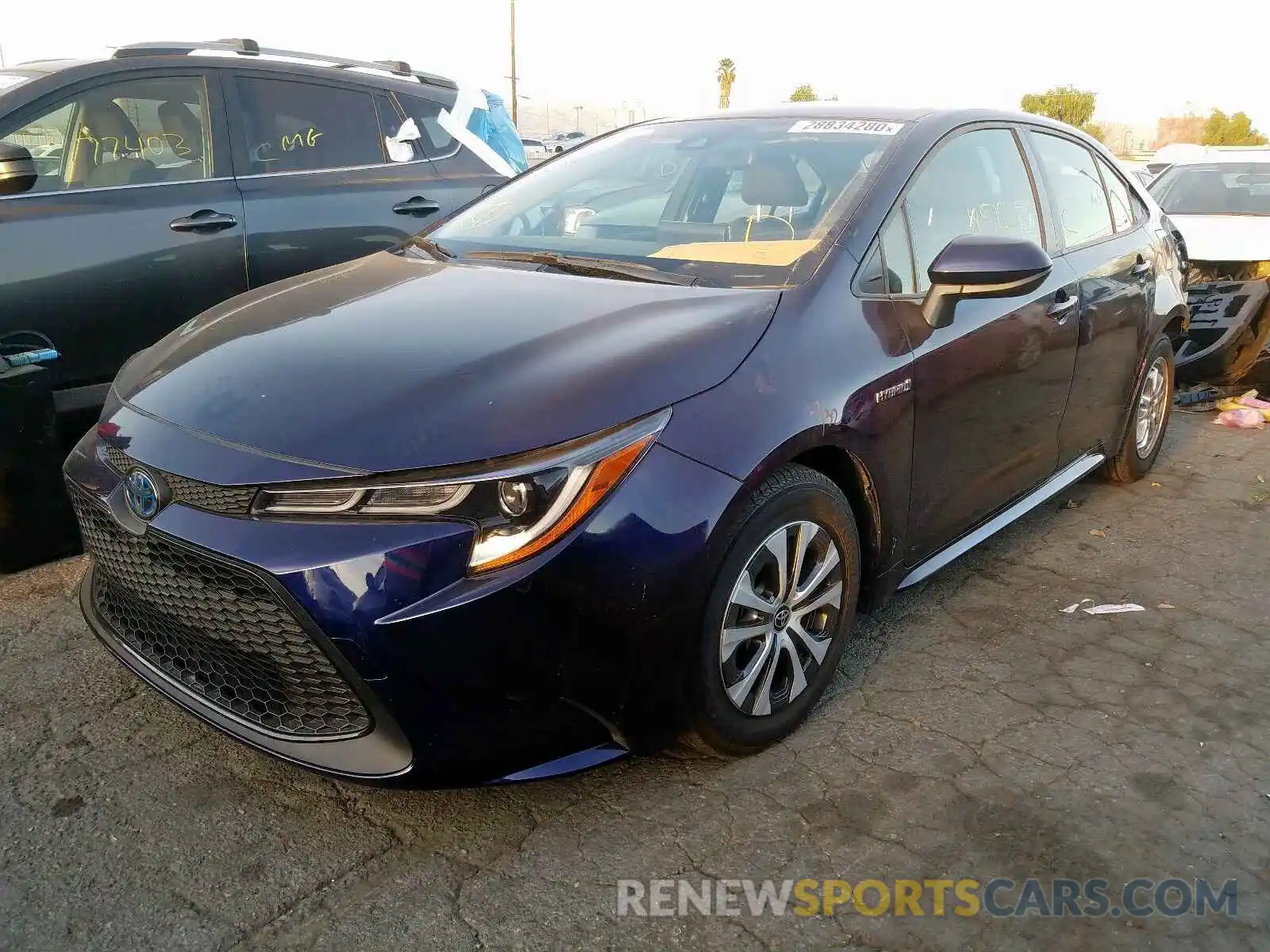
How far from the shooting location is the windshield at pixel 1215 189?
7926 millimetres

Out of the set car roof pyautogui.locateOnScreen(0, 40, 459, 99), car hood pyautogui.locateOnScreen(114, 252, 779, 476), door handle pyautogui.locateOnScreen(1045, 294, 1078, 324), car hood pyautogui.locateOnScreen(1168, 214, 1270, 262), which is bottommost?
car hood pyautogui.locateOnScreen(1168, 214, 1270, 262)

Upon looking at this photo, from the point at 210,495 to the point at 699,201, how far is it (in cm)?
180

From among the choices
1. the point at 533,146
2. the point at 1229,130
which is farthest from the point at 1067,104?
the point at 533,146

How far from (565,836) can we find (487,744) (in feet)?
1.26

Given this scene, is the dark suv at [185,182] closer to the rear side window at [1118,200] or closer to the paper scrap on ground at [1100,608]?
the rear side window at [1118,200]

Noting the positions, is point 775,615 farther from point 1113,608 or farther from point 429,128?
point 429,128

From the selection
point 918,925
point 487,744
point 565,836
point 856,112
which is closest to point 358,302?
point 487,744

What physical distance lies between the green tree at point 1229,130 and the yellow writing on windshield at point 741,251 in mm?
71385

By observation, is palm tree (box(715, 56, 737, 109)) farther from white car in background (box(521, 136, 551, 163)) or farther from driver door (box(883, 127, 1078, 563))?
driver door (box(883, 127, 1078, 563))

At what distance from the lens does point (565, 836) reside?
233 centimetres

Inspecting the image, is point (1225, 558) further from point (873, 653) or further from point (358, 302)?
point (358, 302)

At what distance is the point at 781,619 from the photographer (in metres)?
2.54

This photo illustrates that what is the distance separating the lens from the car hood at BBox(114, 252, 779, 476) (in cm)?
207

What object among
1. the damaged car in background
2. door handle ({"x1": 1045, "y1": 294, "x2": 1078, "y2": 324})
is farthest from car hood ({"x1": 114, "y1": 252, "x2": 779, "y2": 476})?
the damaged car in background
